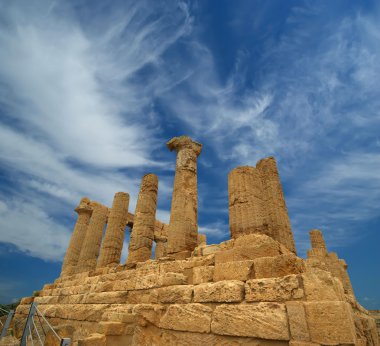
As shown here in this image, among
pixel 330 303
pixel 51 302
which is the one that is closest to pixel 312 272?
pixel 330 303

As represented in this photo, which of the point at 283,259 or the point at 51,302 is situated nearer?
the point at 283,259

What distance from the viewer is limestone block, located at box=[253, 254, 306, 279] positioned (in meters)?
4.61

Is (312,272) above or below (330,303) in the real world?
above

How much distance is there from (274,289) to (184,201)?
19.5 feet

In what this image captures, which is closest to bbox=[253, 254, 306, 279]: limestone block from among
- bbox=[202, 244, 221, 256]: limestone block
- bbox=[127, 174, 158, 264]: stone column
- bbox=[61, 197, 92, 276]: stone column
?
bbox=[202, 244, 221, 256]: limestone block

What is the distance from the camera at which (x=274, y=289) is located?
14.2 ft

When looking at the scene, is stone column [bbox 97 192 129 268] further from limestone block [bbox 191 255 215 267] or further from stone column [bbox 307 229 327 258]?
stone column [bbox 307 229 327 258]

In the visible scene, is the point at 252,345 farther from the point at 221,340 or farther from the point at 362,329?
the point at 362,329

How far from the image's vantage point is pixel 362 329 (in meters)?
4.25

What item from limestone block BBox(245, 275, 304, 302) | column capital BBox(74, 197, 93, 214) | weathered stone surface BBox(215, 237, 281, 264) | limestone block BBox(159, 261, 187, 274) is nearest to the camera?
limestone block BBox(245, 275, 304, 302)

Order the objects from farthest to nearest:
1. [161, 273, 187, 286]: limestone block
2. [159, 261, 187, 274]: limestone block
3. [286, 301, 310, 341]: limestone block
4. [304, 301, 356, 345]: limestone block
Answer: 1. [159, 261, 187, 274]: limestone block
2. [161, 273, 187, 286]: limestone block
3. [286, 301, 310, 341]: limestone block
4. [304, 301, 356, 345]: limestone block

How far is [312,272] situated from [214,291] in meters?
1.92

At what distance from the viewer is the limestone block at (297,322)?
3736 mm

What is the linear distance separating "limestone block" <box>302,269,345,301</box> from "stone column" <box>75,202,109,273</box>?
14.1 m
